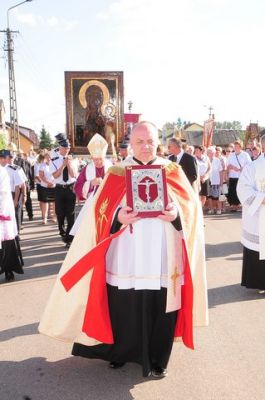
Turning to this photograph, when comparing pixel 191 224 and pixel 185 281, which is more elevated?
pixel 191 224

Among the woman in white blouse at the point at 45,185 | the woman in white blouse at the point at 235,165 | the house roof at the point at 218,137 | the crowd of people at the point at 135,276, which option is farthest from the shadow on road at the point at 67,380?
the house roof at the point at 218,137

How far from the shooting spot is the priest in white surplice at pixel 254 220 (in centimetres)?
518

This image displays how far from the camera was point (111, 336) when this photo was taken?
326cm

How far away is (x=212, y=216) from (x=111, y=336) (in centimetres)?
952

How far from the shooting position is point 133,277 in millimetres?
3244

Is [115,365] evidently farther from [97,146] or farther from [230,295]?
[97,146]

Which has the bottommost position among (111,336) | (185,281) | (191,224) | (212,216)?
(212,216)

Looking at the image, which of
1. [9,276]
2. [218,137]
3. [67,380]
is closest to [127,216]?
[67,380]

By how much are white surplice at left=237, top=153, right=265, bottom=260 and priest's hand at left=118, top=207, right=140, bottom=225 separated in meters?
2.52

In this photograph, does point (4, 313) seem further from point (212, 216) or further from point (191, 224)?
point (212, 216)

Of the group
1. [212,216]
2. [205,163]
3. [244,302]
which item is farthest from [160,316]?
[212,216]

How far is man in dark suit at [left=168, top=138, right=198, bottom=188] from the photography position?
783 centimetres

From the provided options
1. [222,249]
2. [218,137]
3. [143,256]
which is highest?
[218,137]

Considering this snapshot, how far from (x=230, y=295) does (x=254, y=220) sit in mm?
971
